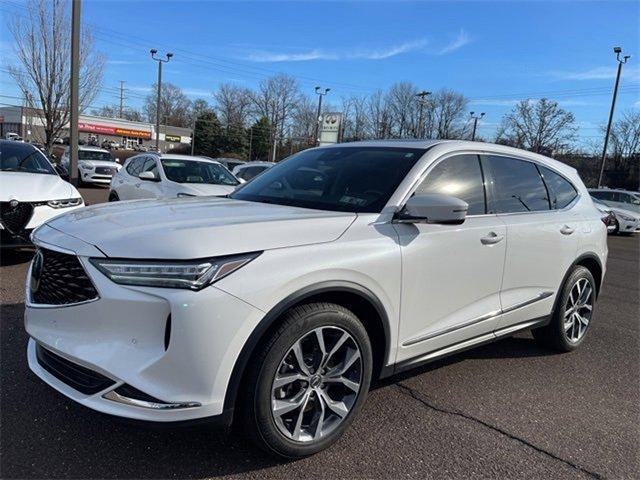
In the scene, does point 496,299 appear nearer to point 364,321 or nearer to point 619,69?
point 364,321

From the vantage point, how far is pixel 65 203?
257 inches

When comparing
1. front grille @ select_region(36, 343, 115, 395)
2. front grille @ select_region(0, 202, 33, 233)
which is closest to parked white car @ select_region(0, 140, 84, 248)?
front grille @ select_region(0, 202, 33, 233)

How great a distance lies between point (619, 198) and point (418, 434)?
21655 mm

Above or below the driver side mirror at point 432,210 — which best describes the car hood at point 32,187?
below

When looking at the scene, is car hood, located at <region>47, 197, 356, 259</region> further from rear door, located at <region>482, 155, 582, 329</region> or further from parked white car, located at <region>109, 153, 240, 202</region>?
parked white car, located at <region>109, 153, 240, 202</region>

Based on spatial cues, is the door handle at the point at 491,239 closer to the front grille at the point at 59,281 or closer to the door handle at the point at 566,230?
the door handle at the point at 566,230

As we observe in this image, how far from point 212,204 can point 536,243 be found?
2.50 meters

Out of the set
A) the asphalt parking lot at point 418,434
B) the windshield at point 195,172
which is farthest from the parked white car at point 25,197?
the windshield at point 195,172

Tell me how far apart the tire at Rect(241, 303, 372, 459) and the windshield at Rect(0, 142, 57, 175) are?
20.8ft

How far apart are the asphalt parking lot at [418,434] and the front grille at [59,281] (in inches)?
26.6

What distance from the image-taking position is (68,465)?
2.55m

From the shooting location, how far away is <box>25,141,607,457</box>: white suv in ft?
7.57

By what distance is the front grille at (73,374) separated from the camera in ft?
7.81

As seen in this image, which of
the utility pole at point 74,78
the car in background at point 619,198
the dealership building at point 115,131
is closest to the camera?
the utility pole at point 74,78
